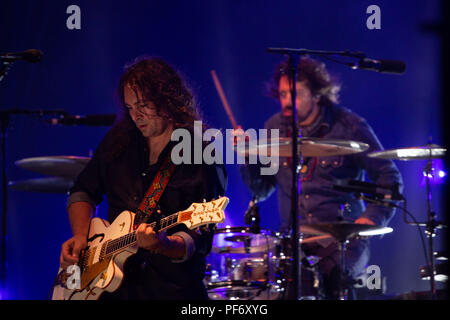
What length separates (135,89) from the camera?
2736 mm

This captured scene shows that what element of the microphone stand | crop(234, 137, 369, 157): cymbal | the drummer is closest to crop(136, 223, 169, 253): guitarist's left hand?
the microphone stand

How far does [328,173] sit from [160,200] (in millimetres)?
2600

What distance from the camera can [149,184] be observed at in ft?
8.57

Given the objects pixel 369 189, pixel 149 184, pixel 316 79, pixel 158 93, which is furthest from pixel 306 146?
→ pixel 149 184

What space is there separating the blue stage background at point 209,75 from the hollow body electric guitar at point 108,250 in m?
2.96

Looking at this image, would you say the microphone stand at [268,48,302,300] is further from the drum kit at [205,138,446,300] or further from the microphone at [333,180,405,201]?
the microphone at [333,180,405,201]

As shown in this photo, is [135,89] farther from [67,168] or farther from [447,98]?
[67,168]

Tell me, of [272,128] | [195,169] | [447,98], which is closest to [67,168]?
[272,128]

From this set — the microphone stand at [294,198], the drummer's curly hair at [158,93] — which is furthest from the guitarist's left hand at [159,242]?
the microphone stand at [294,198]

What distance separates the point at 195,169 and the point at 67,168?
6.80ft

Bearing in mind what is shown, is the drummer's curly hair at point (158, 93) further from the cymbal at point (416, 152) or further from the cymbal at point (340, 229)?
the cymbal at point (416, 152)

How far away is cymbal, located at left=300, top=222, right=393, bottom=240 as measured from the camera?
4002 mm

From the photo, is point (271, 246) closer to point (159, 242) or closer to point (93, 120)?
point (93, 120)

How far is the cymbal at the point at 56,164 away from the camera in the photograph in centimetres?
422
